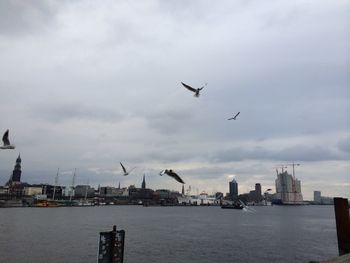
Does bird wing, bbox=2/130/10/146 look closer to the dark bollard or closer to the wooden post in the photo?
the dark bollard

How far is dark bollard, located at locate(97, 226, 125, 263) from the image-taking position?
48.3 feet

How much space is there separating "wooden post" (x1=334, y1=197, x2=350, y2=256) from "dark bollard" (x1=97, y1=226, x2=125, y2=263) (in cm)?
1069

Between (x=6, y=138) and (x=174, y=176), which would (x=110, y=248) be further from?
(x=6, y=138)

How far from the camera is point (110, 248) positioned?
1491 cm

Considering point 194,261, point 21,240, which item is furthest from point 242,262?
point 21,240

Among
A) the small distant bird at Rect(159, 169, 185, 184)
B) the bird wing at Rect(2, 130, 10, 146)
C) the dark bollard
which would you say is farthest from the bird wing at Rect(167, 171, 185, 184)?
the bird wing at Rect(2, 130, 10, 146)

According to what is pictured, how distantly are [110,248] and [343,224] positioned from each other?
452 inches

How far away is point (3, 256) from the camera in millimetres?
38844

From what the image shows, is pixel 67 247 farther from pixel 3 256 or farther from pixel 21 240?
pixel 21 240

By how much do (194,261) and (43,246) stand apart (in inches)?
844

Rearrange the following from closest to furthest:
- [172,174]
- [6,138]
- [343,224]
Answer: [172,174] → [343,224] → [6,138]

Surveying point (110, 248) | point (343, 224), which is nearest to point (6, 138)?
point (110, 248)

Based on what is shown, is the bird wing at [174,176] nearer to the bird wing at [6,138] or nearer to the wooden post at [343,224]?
the wooden post at [343,224]

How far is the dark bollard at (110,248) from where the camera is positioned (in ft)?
48.3
